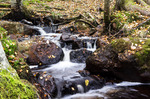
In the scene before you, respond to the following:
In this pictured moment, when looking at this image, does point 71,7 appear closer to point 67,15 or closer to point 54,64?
point 67,15

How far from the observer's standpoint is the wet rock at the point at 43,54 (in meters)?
6.40

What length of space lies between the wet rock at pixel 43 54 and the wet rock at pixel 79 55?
0.71 m

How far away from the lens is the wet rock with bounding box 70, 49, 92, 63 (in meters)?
7.14

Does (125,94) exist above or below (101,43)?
below

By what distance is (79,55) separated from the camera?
287 inches

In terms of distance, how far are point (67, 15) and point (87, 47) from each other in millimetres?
5131

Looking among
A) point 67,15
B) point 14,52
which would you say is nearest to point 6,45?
point 14,52

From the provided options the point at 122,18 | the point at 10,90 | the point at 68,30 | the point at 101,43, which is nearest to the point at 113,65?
the point at 101,43

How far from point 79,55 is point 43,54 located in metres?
2.14

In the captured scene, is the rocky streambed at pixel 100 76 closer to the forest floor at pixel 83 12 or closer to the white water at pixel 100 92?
the white water at pixel 100 92

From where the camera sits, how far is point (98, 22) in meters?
10.3

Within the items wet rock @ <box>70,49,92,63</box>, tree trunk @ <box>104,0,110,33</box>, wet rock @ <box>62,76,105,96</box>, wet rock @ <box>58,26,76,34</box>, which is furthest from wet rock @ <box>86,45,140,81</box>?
wet rock @ <box>58,26,76,34</box>

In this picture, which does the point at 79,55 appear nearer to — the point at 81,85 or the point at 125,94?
the point at 81,85

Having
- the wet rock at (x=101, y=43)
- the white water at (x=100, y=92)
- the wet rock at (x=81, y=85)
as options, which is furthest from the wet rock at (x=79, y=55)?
the white water at (x=100, y=92)
